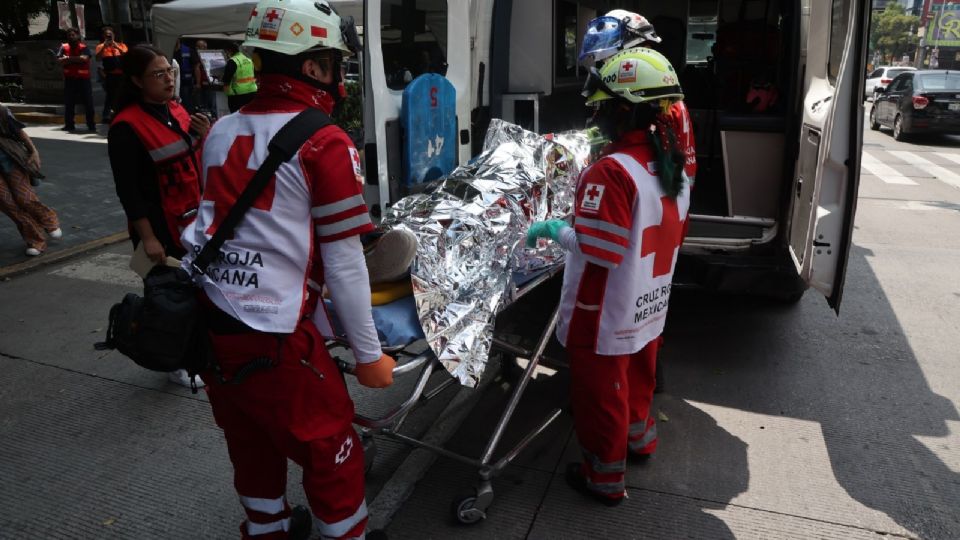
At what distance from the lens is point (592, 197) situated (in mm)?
2496

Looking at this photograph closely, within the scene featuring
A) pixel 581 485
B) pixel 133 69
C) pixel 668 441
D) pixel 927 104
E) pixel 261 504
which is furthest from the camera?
pixel 927 104

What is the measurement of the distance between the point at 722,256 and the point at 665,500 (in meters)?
1.62

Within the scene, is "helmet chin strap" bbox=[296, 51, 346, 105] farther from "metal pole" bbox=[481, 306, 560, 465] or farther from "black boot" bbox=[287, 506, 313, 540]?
"black boot" bbox=[287, 506, 313, 540]

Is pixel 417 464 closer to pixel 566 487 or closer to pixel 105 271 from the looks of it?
pixel 566 487

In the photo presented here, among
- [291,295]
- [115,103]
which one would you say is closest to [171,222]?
[115,103]

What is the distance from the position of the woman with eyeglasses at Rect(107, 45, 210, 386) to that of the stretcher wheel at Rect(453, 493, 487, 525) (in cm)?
180

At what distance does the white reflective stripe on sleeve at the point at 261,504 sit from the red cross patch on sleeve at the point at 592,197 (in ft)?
4.93

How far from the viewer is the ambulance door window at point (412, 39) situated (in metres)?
3.97

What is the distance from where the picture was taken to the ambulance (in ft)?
10.3

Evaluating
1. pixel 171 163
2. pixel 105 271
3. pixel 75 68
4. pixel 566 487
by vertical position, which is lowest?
pixel 566 487

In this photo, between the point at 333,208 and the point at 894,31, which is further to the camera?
the point at 894,31

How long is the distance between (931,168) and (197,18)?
1225 cm

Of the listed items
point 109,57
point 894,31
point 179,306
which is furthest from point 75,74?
point 894,31

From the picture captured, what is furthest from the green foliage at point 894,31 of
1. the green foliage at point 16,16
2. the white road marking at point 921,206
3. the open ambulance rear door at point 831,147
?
the open ambulance rear door at point 831,147
